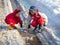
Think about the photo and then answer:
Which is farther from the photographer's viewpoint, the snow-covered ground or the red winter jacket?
the red winter jacket

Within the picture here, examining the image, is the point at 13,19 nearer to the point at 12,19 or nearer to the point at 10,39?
the point at 12,19

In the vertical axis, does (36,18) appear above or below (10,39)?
above

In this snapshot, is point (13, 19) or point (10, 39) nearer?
point (10, 39)

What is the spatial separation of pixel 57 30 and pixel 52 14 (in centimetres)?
107

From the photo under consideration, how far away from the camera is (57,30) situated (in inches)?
128

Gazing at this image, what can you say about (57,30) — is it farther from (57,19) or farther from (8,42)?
(8,42)

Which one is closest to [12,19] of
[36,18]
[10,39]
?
[36,18]

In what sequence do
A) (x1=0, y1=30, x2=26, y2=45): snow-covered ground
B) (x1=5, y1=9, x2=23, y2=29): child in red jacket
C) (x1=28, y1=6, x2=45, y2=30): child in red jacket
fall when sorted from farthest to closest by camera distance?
(x1=5, y1=9, x2=23, y2=29): child in red jacket, (x1=28, y1=6, x2=45, y2=30): child in red jacket, (x1=0, y1=30, x2=26, y2=45): snow-covered ground

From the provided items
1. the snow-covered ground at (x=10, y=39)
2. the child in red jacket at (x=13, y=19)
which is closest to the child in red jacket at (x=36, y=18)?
the child in red jacket at (x=13, y=19)

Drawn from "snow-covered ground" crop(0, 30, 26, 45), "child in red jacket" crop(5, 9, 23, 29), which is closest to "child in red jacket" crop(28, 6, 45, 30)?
"child in red jacket" crop(5, 9, 23, 29)

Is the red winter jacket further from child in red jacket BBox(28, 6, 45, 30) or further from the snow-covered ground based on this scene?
the snow-covered ground

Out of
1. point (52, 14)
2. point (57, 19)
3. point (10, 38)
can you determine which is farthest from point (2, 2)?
point (10, 38)

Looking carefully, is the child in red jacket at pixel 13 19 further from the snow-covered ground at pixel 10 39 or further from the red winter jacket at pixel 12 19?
the snow-covered ground at pixel 10 39

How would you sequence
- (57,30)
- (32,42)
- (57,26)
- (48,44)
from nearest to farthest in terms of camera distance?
1. (48,44)
2. (32,42)
3. (57,30)
4. (57,26)
